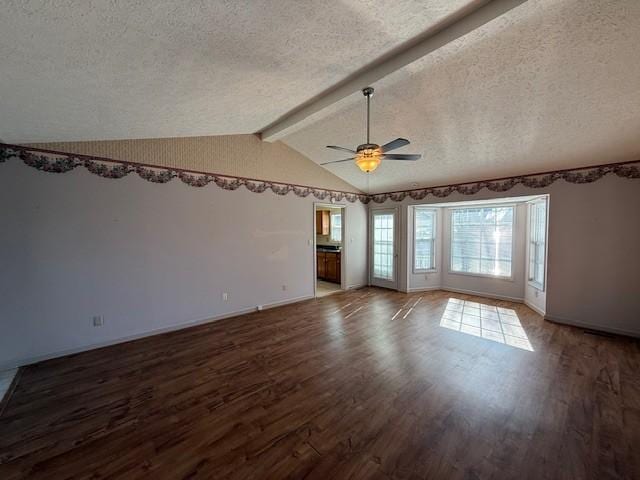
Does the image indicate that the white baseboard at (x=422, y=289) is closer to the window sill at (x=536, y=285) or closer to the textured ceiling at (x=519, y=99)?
the window sill at (x=536, y=285)

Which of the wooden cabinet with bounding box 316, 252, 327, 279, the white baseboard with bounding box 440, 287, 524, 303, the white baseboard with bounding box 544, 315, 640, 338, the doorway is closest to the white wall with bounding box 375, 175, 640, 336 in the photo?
the white baseboard with bounding box 544, 315, 640, 338

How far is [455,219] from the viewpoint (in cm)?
621

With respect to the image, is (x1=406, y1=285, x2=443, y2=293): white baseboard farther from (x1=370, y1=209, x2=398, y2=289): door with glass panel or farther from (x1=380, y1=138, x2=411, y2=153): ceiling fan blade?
(x1=380, y1=138, x2=411, y2=153): ceiling fan blade

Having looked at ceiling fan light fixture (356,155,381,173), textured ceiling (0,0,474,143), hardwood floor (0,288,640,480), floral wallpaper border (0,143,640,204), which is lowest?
hardwood floor (0,288,640,480)

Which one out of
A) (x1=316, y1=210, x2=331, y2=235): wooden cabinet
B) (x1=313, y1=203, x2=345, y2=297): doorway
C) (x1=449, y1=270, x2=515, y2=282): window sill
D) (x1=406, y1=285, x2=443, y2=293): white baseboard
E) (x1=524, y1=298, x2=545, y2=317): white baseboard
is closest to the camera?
(x1=524, y1=298, x2=545, y2=317): white baseboard

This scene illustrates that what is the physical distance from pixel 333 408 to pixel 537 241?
4898mm

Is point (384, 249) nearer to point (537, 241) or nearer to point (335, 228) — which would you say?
point (335, 228)

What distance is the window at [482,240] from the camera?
553cm

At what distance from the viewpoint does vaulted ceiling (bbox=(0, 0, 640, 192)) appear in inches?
62.1

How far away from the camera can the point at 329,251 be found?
733 centimetres

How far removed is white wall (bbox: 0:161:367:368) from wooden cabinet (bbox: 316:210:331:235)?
9.67ft

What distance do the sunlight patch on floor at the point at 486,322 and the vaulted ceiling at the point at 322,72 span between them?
2625mm

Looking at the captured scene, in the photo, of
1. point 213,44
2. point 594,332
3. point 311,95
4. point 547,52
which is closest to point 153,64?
point 213,44

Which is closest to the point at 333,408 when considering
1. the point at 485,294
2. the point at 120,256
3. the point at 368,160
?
the point at 368,160
